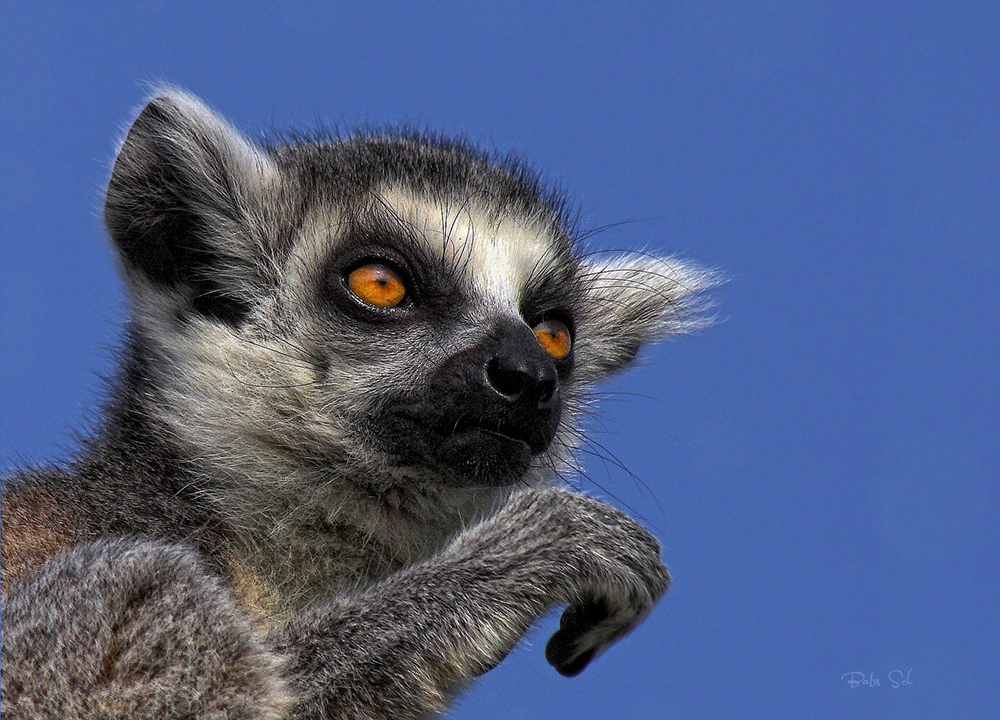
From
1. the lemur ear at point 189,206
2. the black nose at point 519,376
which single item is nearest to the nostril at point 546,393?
the black nose at point 519,376

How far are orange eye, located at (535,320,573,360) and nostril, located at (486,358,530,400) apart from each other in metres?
1.07

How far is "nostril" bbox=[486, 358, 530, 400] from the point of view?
19.0ft

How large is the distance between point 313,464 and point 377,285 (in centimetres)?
102

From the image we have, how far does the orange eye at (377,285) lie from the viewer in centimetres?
623

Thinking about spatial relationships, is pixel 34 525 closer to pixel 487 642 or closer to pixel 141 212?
pixel 141 212

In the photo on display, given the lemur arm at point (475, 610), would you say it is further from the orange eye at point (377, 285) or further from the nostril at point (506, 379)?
the orange eye at point (377, 285)

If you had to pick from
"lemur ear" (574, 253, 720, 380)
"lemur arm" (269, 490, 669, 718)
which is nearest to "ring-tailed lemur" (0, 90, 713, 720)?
"lemur arm" (269, 490, 669, 718)

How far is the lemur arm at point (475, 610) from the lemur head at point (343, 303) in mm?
577

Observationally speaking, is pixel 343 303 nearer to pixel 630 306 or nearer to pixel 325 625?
pixel 325 625

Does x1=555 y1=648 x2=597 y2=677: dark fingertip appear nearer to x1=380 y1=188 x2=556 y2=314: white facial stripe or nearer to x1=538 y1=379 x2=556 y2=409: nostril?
x1=538 y1=379 x2=556 y2=409: nostril

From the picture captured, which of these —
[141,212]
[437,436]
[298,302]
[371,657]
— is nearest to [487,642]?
[371,657]

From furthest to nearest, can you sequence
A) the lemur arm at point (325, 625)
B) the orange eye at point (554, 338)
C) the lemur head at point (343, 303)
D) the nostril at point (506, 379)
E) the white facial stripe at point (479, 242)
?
the orange eye at point (554, 338) < the white facial stripe at point (479, 242) < the lemur head at point (343, 303) < the nostril at point (506, 379) < the lemur arm at point (325, 625)

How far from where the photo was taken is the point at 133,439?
606cm

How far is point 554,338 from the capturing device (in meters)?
6.99
